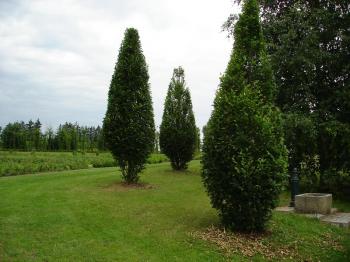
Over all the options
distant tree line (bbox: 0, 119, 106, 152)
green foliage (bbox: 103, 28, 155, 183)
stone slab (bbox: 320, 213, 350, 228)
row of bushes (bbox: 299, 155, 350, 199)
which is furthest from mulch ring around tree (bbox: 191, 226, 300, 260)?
distant tree line (bbox: 0, 119, 106, 152)

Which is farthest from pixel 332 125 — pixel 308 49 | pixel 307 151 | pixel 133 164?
pixel 133 164

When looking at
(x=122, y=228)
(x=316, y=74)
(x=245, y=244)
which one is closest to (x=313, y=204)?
(x=245, y=244)

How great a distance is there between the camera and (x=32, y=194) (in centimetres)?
1323

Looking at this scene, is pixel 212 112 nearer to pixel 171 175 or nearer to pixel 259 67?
pixel 259 67

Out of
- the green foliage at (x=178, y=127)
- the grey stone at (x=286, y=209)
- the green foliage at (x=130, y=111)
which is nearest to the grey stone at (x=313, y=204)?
the grey stone at (x=286, y=209)

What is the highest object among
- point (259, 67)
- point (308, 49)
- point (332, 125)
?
point (308, 49)

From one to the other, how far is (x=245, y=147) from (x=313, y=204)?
416 centimetres

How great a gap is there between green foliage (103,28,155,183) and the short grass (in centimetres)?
149

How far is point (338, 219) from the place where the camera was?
1098 cm

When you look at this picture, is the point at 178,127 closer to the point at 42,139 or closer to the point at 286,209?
the point at 286,209

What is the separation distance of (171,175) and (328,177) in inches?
279

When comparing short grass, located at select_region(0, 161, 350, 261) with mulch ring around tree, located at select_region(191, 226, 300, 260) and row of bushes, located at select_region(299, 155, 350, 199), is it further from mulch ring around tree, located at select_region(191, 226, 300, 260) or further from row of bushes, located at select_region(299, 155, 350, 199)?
row of bushes, located at select_region(299, 155, 350, 199)

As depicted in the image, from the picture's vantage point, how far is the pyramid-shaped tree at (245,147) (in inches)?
338

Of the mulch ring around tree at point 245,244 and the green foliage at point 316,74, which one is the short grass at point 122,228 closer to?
Answer: the mulch ring around tree at point 245,244
